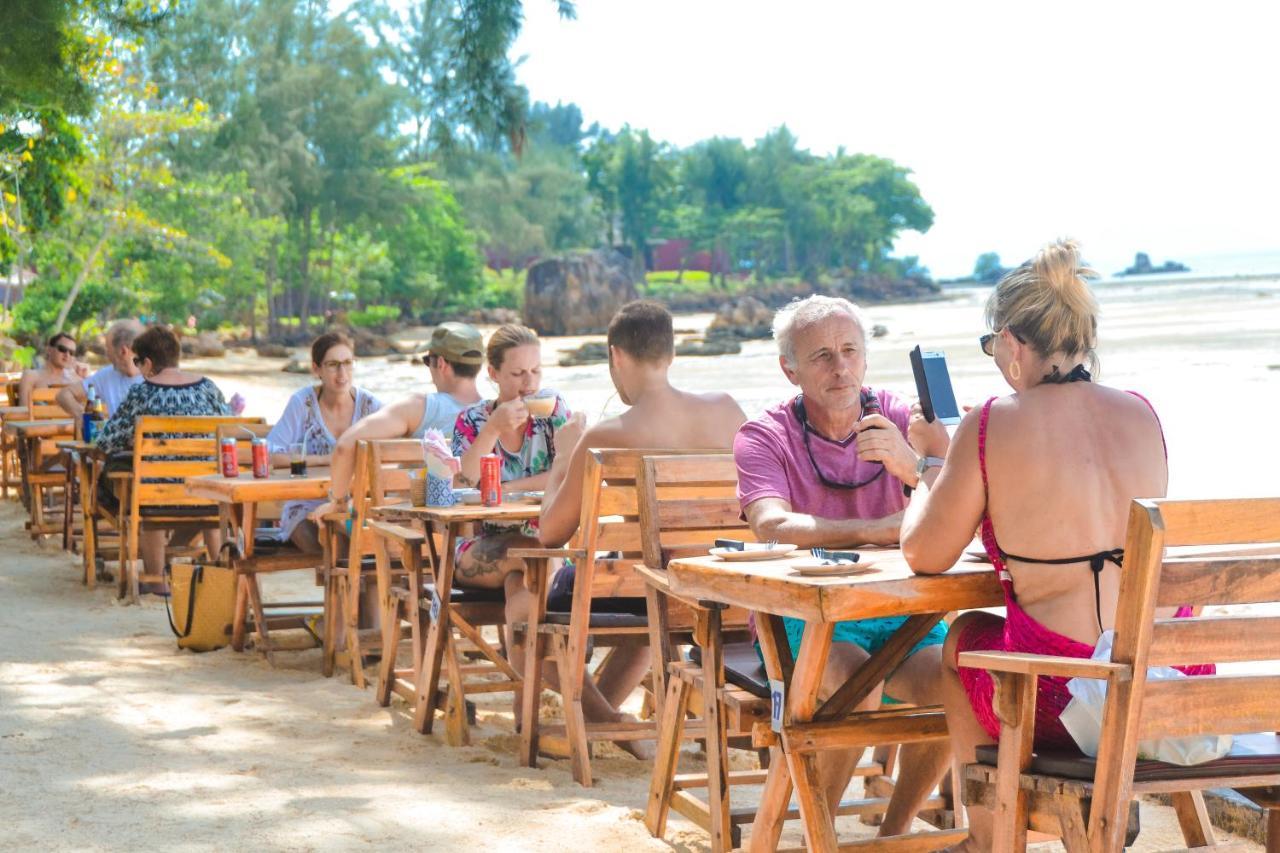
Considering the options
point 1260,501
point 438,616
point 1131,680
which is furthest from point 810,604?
point 438,616

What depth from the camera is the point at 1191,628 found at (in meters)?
2.64

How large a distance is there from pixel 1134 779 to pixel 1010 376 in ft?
2.70

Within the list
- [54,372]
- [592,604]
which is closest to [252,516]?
[592,604]

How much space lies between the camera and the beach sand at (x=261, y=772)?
13.7ft

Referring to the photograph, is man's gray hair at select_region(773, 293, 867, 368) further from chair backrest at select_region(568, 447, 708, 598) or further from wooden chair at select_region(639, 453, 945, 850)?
chair backrest at select_region(568, 447, 708, 598)

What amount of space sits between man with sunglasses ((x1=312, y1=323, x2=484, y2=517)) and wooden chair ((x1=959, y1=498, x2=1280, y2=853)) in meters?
3.91

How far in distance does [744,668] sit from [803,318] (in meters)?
0.89

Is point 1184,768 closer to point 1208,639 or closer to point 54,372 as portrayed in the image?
point 1208,639

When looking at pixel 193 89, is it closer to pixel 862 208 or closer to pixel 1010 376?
pixel 1010 376

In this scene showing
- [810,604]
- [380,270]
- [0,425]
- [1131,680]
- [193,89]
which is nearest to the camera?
[1131,680]

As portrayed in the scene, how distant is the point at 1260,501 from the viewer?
2.75m

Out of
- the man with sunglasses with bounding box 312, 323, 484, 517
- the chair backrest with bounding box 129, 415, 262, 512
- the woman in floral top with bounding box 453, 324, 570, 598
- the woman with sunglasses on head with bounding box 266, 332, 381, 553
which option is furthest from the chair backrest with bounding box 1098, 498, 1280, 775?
the chair backrest with bounding box 129, 415, 262, 512

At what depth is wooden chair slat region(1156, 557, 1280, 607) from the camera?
8.63ft

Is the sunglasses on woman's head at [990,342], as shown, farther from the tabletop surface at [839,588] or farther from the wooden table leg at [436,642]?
the wooden table leg at [436,642]
